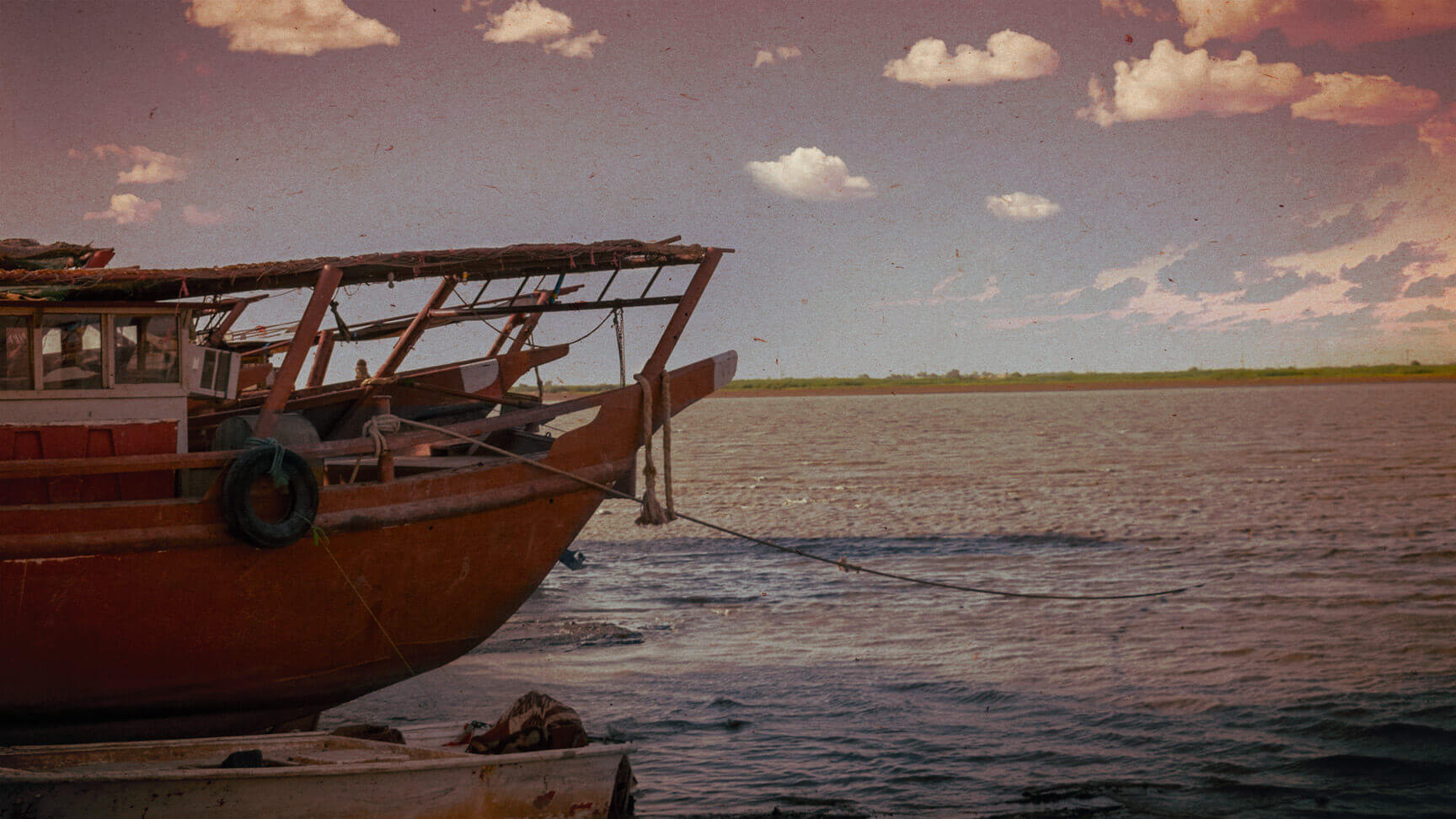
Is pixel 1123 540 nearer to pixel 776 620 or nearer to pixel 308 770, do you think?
pixel 776 620

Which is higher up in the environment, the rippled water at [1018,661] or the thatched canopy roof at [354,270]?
the thatched canopy roof at [354,270]

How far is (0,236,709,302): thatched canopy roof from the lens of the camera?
8.70 metres

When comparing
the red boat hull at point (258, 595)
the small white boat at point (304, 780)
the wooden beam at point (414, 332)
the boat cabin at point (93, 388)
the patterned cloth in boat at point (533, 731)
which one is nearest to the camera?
the small white boat at point (304, 780)

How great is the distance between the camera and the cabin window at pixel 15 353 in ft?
28.8

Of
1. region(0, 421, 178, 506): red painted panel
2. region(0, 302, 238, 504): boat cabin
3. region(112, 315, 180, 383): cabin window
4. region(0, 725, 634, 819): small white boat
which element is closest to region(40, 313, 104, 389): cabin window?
region(0, 302, 238, 504): boat cabin

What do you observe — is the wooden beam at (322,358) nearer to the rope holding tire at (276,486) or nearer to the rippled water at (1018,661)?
the rippled water at (1018,661)

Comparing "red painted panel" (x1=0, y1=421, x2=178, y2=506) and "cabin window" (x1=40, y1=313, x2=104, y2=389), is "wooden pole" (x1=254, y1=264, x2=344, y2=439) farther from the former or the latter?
"cabin window" (x1=40, y1=313, x2=104, y2=389)

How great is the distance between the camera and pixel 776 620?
1545 centimetres

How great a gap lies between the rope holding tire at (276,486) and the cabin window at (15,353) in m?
1.65

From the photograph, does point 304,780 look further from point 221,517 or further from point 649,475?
point 649,475

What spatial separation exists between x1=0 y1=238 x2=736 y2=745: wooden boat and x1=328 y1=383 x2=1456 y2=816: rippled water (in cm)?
184

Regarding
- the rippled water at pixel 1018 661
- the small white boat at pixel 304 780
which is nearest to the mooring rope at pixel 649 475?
the rippled water at pixel 1018 661

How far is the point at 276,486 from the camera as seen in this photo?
888 centimetres

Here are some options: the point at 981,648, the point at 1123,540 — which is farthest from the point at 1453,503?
the point at 981,648
